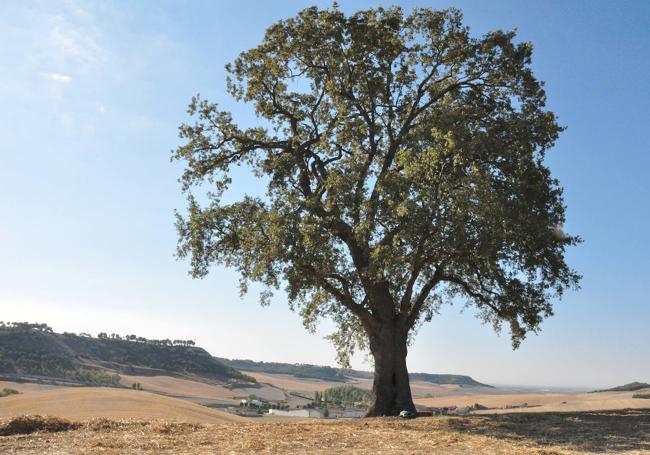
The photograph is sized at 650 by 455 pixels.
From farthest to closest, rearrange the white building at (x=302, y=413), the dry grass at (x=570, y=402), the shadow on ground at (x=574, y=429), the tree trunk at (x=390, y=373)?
the white building at (x=302, y=413)
the dry grass at (x=570, y=402)
the tree trunk at (x=390, y=373)
the shadow on ground at (x=574, y=429)

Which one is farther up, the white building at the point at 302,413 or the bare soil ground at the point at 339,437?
the bare soil ground at the point at 339,437

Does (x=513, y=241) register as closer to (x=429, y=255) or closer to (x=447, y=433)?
(x=429, y=255)

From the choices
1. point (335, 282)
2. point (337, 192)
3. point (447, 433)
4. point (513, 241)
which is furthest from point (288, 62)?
point (447, 433)

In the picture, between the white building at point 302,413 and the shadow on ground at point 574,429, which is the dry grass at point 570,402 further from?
the white building at point 302,413

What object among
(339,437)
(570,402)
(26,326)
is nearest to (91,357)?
(26,326)

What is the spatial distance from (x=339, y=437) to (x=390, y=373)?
8.05 metres

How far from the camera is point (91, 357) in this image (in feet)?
345

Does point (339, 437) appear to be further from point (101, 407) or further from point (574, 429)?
point (101, 407)

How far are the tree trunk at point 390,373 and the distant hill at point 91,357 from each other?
6879cm

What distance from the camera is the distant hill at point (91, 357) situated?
83769mm

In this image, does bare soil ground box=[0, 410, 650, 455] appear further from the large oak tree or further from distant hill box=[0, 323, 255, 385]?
distant hill box=[0, 323, 255, 385]

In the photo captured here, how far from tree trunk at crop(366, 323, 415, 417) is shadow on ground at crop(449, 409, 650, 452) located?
→ 381 centimetres

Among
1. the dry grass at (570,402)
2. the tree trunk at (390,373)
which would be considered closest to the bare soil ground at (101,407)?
the tree trunk at (390,373)

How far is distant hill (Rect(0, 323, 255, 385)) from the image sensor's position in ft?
275
